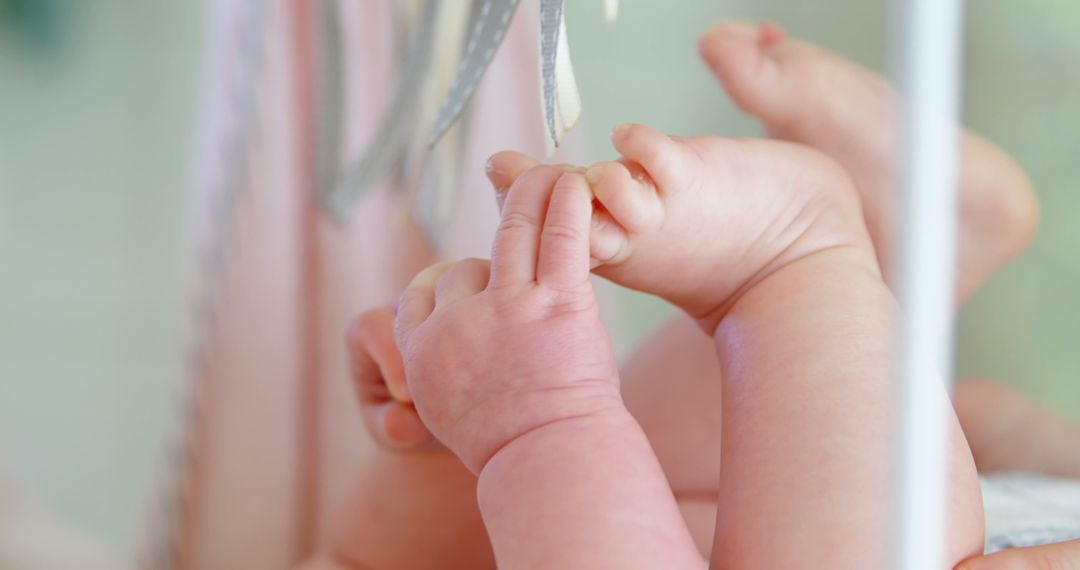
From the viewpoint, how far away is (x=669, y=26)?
2.77 ft

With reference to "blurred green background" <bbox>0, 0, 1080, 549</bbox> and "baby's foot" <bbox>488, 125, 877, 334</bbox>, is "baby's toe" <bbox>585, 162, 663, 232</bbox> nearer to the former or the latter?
"baby's foot" <bbox>488, 125, 877, 334</bbox>

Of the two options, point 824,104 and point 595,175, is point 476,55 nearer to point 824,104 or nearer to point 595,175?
point 595,175

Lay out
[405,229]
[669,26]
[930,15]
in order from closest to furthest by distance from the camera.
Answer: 1. [930,15]
2. [405,229]
3. [669,26]

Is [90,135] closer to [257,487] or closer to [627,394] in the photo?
[257,487]

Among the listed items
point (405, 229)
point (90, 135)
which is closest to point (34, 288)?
point (90, 135)

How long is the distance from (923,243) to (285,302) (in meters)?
0.59

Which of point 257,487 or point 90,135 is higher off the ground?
point 90,135

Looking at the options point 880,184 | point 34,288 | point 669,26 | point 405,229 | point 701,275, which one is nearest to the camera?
point 701,275

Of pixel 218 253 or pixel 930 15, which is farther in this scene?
pixel 218 253

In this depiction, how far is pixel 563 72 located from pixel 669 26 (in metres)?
0.57

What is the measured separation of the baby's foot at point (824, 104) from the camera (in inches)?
19.1

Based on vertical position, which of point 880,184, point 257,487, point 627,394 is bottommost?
point 257,487

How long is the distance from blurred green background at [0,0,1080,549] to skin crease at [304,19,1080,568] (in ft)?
0.74

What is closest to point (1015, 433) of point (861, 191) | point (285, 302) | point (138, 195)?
point (861, 191)
